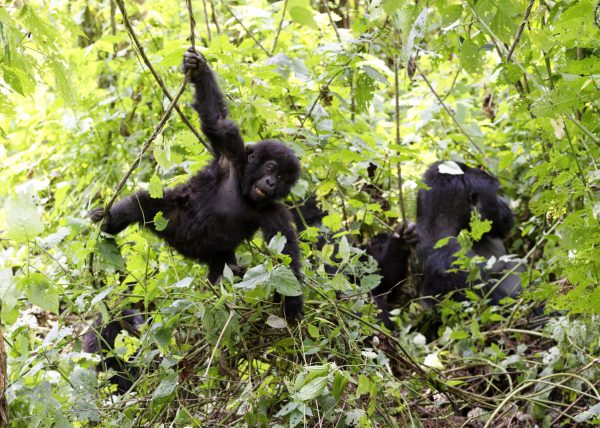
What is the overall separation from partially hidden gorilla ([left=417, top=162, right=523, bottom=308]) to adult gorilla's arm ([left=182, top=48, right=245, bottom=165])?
7.54ft

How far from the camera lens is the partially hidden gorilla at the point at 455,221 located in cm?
507

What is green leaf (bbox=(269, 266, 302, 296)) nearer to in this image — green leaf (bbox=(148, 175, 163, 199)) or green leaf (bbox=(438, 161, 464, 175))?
green leaf (bbox=(148, 175, 163, 199))

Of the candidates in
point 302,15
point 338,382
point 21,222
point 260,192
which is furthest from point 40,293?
point 302,15

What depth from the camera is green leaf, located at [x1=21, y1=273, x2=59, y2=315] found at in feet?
7.37

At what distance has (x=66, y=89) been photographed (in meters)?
2.28

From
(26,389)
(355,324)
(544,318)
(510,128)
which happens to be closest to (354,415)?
(355,324)

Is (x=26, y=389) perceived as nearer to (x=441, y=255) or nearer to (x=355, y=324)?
(x=355, y=324)

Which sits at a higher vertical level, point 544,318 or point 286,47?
point 286,47

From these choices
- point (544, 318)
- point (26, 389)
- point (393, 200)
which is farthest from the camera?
point (393, 200)

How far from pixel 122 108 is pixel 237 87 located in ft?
4.89

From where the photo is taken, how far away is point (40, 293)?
226 cm

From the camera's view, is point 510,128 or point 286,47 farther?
point 510,128

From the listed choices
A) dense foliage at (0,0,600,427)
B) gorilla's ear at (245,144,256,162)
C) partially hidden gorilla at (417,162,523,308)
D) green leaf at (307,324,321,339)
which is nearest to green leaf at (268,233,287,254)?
dense foliage at (0,0,600,427)

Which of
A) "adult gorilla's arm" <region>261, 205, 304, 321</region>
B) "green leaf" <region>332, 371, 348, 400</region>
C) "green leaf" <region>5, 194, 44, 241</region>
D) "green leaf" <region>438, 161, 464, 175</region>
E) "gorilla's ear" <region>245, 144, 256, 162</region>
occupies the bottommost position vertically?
"green leaf" <region>438, 161, 464, 175</region>
